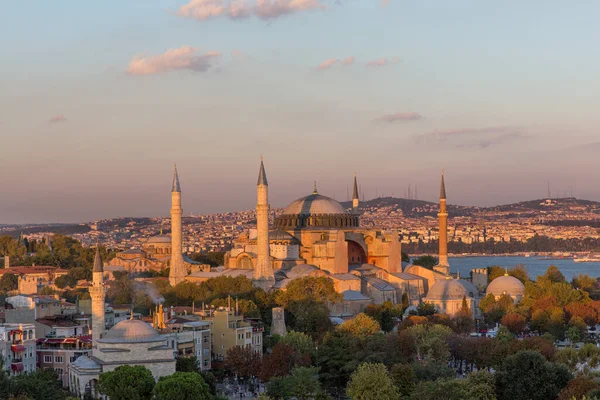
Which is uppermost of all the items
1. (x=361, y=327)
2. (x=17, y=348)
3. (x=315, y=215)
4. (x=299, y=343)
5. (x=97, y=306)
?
(x=315, y=215)

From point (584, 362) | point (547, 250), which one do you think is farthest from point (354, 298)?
point (547, 250)

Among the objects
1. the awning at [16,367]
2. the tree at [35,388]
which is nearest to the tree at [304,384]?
the tree at [35,388]

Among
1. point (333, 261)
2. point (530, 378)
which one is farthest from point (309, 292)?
point (530, 378)

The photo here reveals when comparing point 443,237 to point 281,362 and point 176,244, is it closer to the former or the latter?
point 176,244

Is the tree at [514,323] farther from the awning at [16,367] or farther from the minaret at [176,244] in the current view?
the awning at [16,367]

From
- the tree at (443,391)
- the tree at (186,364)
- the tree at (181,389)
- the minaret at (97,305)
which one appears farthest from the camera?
the minaret at (97,305)

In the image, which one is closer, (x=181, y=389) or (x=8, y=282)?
(x=181, y=389)
